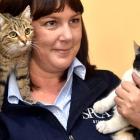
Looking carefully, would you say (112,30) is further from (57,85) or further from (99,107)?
(99,107)

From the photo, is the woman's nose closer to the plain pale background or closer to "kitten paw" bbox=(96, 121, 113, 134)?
"kitten paw" bbox=(96, 121, 113, 134)

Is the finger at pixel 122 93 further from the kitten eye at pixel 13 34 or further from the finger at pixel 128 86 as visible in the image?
the kitten eye at pixel 13 34

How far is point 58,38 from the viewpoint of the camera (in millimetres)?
1370

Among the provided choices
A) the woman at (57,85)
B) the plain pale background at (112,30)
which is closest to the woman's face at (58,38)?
the woman at (57,85)

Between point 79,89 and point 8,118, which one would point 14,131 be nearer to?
point 8,118

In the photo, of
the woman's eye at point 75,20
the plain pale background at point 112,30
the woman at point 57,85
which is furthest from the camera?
the plain pale background at point 112,30

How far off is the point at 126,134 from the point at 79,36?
0.40 meters

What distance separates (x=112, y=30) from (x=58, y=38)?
82cm

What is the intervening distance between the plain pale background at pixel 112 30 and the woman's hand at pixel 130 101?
0.83 metres

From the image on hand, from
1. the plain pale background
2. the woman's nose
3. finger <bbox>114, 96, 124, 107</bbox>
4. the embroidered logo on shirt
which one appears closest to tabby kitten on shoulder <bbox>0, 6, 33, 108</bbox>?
the woman's nose

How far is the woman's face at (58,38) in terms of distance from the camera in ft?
4.48

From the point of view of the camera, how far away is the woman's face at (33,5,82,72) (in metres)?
1.37

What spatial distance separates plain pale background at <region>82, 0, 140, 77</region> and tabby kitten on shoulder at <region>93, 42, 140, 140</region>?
29.1 inches

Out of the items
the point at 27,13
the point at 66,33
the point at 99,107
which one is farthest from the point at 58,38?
the point at 99,107
